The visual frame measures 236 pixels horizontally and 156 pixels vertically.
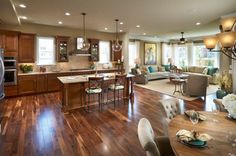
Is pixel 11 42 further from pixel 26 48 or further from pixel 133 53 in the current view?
pixel 133 53

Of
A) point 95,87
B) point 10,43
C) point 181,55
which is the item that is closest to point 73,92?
point 95,87

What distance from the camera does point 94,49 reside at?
8.29 metres

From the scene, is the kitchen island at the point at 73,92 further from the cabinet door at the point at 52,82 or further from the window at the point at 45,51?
the window at the point at 45,51

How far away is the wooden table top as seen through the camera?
1.38m

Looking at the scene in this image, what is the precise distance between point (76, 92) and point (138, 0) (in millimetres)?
3113

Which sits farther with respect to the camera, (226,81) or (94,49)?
(94,49)

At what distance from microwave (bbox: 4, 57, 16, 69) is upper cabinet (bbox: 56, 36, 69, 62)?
1.80 m

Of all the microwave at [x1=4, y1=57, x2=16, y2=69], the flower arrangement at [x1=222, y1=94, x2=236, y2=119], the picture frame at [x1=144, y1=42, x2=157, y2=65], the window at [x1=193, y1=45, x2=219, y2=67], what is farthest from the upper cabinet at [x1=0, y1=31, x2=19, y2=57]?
the window at [x1=193, y1=45, x2=219, y2=67]

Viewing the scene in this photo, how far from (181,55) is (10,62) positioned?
1098 cm

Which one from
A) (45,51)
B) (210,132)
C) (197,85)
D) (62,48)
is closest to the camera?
(210,132)

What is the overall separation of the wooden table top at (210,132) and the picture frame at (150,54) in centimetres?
947

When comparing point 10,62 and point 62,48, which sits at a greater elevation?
point 62,48

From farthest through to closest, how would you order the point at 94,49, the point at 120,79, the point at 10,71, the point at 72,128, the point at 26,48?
the point at 94,49 < the point at 26,48 < the point at 10,71 < the point at 120,79 < the point at 72,128

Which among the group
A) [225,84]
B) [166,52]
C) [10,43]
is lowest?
[225,84]
